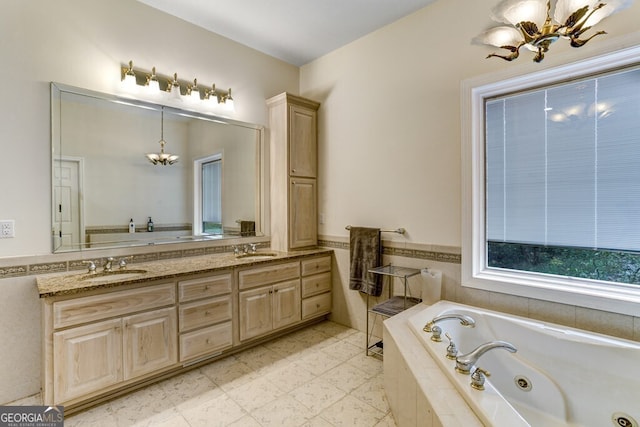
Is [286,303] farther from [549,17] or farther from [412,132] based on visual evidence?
[549,17]

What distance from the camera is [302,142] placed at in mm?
3340

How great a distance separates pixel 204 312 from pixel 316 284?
Result: 48.3 inches

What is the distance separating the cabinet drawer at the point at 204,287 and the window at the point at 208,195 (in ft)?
2.11

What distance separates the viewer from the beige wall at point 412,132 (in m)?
2.09

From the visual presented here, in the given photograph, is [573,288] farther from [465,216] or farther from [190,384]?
[190,384]

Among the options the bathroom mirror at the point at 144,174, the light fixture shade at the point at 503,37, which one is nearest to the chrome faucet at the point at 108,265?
the bathroom mirror at the point at 144,174

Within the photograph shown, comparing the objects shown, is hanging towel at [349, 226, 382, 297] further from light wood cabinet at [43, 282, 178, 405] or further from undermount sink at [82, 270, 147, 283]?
undermount sink at [82, 270, 147, 283]

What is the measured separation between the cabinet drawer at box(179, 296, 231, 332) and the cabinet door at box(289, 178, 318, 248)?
98cm

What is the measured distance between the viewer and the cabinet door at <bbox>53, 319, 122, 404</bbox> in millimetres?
1784

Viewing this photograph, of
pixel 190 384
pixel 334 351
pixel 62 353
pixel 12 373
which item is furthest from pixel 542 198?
pixel 12 373

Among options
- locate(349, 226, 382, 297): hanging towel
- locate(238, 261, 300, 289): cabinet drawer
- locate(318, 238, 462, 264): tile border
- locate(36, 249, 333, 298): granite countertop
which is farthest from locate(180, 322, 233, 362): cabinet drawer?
locate(318, 238, 462, 264): tile border

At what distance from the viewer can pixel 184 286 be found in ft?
7.46

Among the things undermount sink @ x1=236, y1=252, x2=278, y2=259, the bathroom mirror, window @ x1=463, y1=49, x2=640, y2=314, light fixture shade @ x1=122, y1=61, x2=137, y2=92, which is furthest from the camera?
undermount sink @ x1=236, y1=252, x2=278, y2=259

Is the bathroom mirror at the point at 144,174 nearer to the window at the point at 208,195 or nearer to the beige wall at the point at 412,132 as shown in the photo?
the window at the point at 208,195
